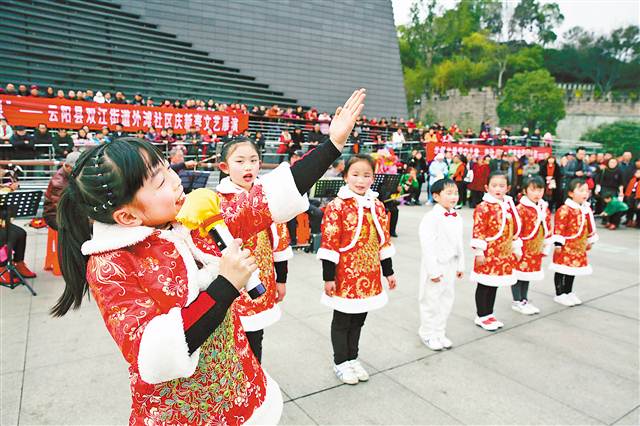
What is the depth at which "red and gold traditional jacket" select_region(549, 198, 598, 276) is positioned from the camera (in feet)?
16.3

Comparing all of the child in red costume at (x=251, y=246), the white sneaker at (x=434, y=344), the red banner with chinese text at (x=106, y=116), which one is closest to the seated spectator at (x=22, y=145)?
the red banner with chinese text at (x=106, y=116)

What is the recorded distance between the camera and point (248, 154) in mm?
2646

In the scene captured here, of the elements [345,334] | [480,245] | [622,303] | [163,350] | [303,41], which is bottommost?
[622,303]

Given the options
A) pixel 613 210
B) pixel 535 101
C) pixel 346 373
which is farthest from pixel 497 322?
pixel 535 101

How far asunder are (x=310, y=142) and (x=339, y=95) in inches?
491

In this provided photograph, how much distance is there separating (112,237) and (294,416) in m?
2.05

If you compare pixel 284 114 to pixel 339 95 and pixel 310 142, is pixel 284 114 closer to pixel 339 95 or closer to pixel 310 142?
pixel 310 142

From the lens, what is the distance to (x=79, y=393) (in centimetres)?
297

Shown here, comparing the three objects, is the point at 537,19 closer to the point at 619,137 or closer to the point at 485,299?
the point at 619,137

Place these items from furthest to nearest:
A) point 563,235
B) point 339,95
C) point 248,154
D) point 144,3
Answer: point 339,95
point 144,3
point 563,235
point 248,154

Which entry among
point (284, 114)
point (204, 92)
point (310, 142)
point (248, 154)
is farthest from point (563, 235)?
point (204, 92)

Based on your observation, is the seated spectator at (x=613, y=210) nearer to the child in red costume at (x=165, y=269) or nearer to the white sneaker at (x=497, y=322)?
the white sneaker at (x=497, y=322)

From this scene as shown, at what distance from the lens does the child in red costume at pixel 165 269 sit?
1155 millimetres

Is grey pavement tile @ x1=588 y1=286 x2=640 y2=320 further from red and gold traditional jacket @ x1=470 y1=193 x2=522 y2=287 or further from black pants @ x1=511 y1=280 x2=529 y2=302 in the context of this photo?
red and gold traditional jacket @ x1=470 y1=193 x2=522 y2=287
